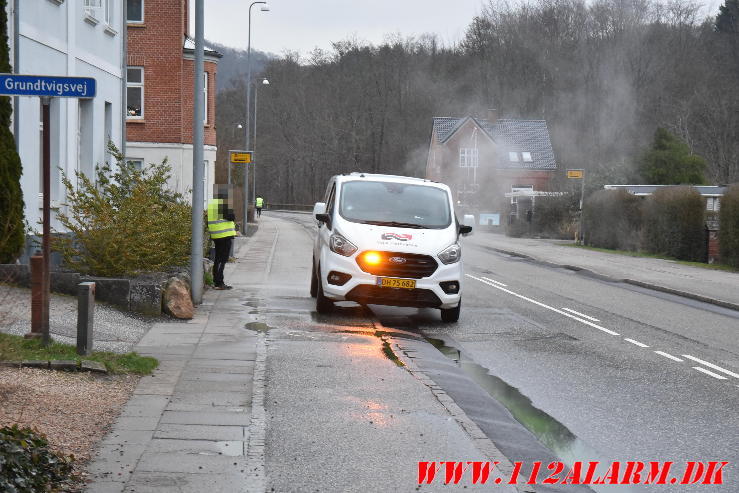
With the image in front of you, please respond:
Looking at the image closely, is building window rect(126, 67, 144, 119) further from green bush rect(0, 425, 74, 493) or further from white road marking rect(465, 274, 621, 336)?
green bush rect(0, 425, 74, 493)

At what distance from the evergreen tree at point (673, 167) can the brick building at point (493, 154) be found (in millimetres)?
22518

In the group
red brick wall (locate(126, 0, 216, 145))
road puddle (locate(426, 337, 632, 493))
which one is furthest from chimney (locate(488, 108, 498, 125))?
road puddle (locate(426, 337, 632, 493))

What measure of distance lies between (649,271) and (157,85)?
62.6 feet

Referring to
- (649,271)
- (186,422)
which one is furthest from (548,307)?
(186,422)

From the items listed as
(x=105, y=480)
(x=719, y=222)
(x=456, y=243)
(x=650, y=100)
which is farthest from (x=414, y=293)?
(x=650, y=100)

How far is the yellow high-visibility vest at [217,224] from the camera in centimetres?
1644

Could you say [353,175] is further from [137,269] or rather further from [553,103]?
[553,103]

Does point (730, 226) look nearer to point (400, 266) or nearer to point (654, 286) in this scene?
point (654, 286)

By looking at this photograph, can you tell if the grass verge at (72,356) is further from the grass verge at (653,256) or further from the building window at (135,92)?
the building window at (135,92)

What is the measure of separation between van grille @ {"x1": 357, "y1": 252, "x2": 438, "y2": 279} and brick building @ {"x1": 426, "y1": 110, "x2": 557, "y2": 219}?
6502cm

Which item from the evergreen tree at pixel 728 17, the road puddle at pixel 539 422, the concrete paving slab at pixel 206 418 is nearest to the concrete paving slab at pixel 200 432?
the concrete paving slab at pixel 206 418

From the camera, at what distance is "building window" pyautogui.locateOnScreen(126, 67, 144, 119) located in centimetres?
3569

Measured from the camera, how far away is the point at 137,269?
13969 millimetres

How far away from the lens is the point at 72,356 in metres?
8.66
